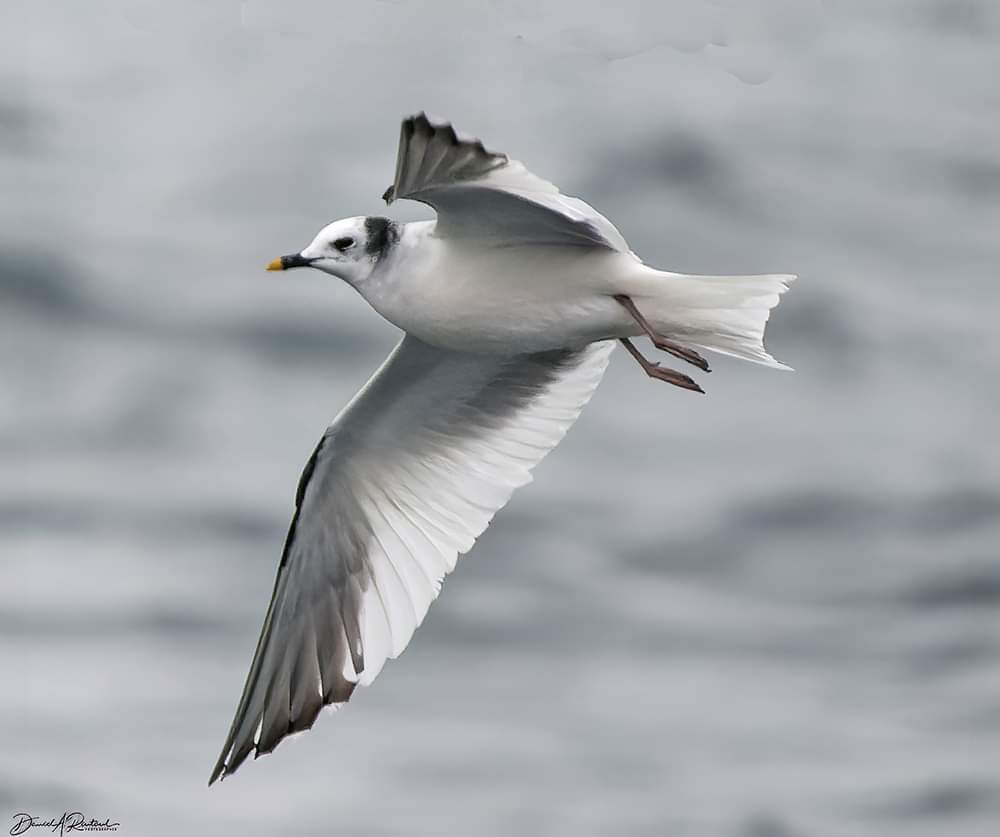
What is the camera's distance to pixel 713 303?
18.1 feet

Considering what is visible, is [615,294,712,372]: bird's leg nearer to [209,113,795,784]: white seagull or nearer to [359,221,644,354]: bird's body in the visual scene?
[359,221,644,354]: bird's body

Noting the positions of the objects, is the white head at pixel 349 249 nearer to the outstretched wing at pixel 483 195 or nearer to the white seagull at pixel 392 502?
the outstretched wing at pixel 483 195

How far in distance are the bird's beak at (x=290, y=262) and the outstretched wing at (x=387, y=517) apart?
3.40 ft

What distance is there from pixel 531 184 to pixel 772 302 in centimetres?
93

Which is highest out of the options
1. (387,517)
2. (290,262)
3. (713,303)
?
(290,262)

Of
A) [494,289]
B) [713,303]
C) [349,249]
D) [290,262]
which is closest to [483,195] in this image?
[494,289]

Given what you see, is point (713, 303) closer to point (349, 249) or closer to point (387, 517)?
point (349, 249)

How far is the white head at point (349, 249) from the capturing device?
18.1 feet

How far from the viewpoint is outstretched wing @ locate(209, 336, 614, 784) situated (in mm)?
6543

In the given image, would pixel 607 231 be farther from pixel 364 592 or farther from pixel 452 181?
pixel 364 592

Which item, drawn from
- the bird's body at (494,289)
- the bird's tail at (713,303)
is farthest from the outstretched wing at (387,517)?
the bird's tail at (713,303)

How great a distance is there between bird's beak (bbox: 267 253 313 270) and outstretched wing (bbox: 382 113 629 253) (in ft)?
1.43

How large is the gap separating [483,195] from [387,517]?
180 cm

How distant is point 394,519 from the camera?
21.9 feet
